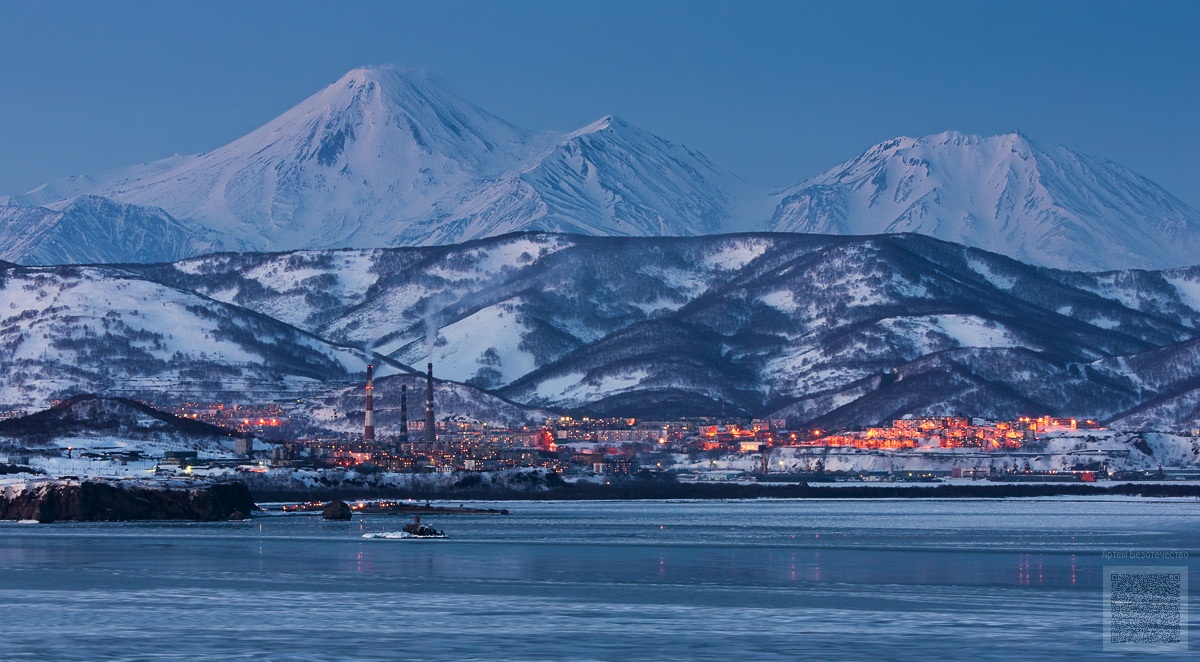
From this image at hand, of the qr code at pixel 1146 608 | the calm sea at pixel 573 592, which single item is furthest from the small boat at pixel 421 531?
the qr code at pixel 1146 608

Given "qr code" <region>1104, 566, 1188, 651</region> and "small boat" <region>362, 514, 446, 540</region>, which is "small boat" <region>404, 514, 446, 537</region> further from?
"qr code" <region>1104, 566, 1188, 651</region>

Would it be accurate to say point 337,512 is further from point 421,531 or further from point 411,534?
point 411,534

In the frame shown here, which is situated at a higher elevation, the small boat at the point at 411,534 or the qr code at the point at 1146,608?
the qr code at the point at 1146,608

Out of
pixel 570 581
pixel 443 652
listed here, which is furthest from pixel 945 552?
pixel 443 652

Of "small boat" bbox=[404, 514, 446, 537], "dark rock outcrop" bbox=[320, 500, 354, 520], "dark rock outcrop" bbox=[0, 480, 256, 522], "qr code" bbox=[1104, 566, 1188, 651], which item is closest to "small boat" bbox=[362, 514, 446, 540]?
"small boat" bbox=[404, 514, 446, 537]

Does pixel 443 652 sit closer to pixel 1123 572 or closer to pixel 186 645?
pixel 186 645

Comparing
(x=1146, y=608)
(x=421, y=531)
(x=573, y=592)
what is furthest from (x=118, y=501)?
(x=1146, y=608)

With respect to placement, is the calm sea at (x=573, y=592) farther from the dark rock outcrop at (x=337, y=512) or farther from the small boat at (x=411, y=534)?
the dark rock outcrop at (x=337, y=512)
